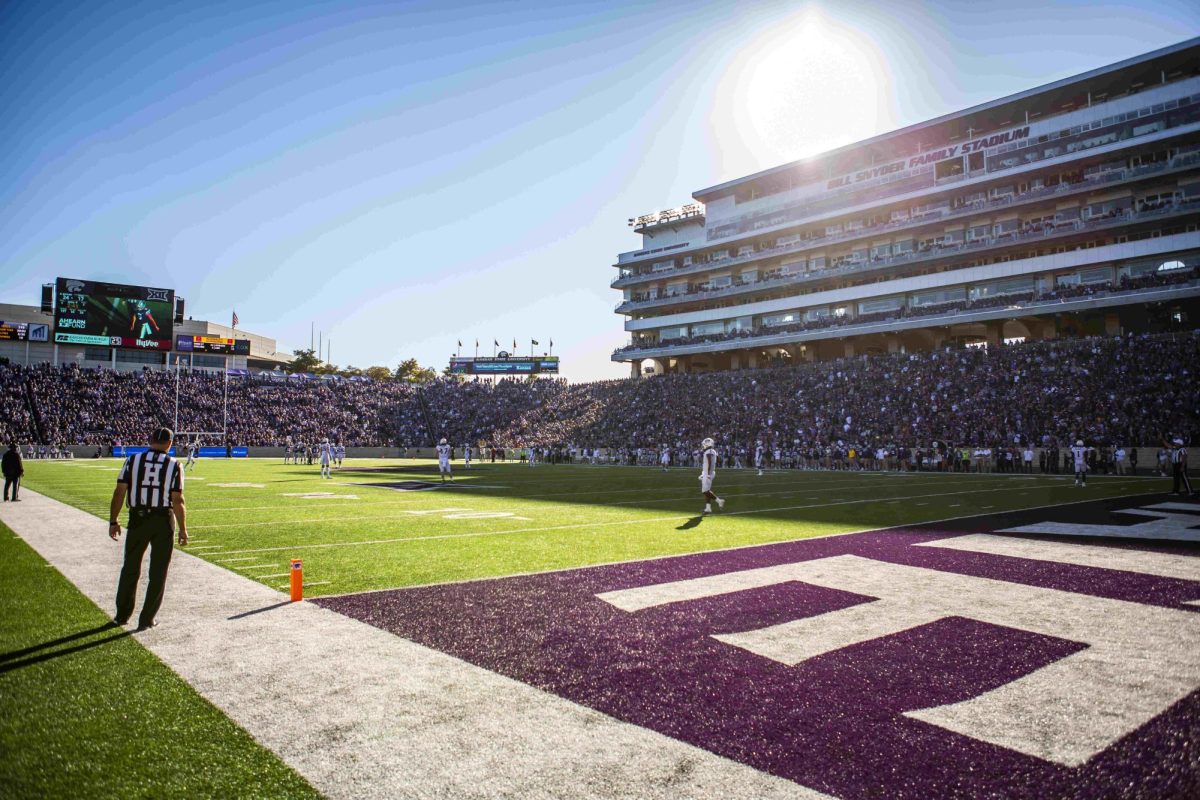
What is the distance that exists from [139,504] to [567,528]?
7.88 metres

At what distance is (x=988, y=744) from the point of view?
13.3 feet

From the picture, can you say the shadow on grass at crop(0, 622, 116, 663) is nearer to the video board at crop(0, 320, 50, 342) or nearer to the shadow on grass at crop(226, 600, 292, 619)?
the shadow on grass at crop(226, 600, 292, 619)

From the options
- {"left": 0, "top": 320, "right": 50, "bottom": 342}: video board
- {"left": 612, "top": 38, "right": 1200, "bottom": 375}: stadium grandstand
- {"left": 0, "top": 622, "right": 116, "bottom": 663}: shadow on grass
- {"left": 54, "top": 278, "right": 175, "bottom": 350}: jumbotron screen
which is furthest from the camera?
{"left": 0, "top": 320, "right": 50, "bottom": 342}: video board

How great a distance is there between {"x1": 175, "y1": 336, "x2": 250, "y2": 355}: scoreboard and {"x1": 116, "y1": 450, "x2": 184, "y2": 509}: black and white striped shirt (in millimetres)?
66618

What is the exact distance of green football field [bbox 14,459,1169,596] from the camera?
9953mm

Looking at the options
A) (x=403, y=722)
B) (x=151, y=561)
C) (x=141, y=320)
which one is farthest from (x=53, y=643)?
(x=141, y=320)

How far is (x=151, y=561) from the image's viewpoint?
6727 millimetres

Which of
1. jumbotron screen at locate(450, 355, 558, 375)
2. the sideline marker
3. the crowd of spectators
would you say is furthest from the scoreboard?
the sideline marker

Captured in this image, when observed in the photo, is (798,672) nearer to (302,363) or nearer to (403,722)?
(403,722)

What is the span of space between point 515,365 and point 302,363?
40199mm

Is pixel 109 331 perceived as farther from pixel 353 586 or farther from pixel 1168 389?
pixel 1168 389

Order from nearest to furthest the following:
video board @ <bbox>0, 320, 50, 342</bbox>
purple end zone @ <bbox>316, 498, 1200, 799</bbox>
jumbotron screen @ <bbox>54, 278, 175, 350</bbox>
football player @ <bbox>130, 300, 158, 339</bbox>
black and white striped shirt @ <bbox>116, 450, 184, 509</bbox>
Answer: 1. purple end zone @ <bbox>316, 498, 1200, 799</bbox>
2. black and white striped shirt @ <bbox>116, 450, 184, 509</bbox>
3. jumbotron screen @ <bbox>54, 278, 175, 350</bbox>
4. football player @ <bbox>130, 300, 158, 339</bbox>
5. video board @ <bbox>0, 320, 50, 342</bbox>

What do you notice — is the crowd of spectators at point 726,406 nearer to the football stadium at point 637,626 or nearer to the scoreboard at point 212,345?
the football stadium at point 637,626

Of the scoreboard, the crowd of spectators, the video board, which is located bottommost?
the crowd of spectators
